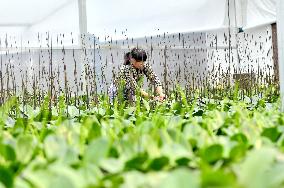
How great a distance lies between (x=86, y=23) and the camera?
5078mm

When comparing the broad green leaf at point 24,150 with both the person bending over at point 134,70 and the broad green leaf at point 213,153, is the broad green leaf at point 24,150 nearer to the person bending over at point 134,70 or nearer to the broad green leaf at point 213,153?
the broad green leaf at point 213,153

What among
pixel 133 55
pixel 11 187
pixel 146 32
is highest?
pixel 146 32

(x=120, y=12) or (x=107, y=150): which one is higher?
(x=120, y=12)

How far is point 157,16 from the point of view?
5.95 metres

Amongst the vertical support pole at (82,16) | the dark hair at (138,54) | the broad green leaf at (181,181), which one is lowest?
the broad green leaf at (181,181)

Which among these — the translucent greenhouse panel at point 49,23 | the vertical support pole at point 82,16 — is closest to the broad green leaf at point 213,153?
the vertical support pole at point 82,16

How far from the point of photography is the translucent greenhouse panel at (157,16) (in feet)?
18.9

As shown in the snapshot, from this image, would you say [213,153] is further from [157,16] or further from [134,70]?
[157,16]

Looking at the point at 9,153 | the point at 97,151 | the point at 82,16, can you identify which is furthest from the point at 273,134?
the point at 82,16

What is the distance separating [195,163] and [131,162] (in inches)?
4.1

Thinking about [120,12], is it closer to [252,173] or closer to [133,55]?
[133,55]

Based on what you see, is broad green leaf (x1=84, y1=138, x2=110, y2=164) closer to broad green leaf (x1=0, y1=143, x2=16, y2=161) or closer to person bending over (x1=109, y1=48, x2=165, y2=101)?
broad green leaf (x1=0, y1=143, x2=16, y2=161)

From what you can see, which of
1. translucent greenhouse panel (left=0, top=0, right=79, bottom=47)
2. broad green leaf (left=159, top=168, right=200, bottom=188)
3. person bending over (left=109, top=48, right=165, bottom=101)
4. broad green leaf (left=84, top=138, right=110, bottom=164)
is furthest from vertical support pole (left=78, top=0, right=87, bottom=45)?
broad green leaf (left=159, top=168, right=200, bottom=188)

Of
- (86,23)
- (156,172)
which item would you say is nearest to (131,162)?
(156,172)
